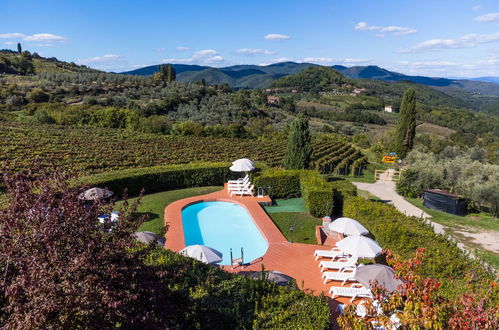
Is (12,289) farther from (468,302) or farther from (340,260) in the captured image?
(340,260)

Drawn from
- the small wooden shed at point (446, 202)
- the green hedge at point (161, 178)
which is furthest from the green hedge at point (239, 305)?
the small wooden shed at point (446, 202)

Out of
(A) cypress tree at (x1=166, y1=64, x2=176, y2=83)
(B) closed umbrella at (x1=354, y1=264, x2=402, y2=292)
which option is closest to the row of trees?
(B) closed umbrella at (x1=354, y1=264, x2=402, y2=292)

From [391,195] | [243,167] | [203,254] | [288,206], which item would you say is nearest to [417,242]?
[203,254]

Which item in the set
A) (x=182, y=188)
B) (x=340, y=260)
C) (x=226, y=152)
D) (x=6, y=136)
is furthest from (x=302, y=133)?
(x=6, y=136)

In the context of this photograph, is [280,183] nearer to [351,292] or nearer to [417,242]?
[417,242]

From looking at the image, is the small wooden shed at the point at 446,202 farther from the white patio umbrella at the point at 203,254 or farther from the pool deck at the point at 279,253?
the white patio umbrella at the point at 203,254
